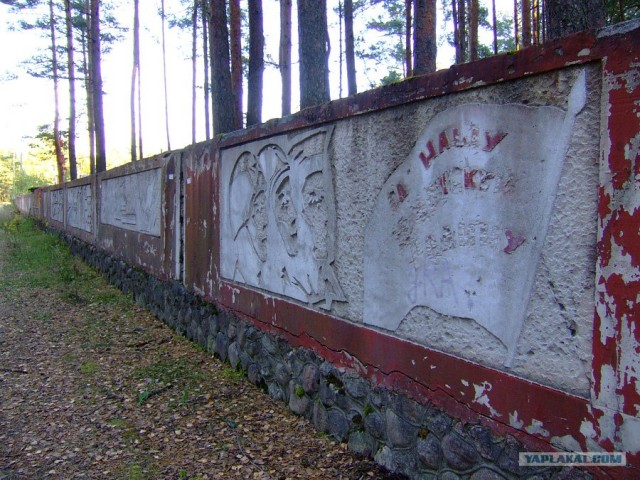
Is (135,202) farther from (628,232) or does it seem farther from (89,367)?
(628,232)

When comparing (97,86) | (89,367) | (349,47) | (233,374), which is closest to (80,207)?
(97,86)

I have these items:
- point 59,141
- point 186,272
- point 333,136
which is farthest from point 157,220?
point 59,141

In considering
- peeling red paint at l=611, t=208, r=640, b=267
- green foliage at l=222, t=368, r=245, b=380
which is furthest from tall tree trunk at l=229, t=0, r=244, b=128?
peeling red paint at l=611, t=208, r=640, b=267

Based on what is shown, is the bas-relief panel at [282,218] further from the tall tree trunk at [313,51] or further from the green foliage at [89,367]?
→ the tall tree trunk at [313,51]

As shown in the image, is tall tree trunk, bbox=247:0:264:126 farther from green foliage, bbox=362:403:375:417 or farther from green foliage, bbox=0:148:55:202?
green foliage, bbox=0:148:55:202

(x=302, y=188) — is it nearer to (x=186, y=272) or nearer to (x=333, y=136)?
(x=333, y=136)

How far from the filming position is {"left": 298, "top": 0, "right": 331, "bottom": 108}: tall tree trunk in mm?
6758

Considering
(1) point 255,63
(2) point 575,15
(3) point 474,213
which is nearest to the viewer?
(3) point 474,213

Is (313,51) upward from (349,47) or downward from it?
downward

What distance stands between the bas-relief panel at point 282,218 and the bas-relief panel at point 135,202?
2527 mm

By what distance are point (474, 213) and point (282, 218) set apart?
6.34ft

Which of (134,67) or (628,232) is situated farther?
(134,67)

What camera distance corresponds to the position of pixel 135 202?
820cm

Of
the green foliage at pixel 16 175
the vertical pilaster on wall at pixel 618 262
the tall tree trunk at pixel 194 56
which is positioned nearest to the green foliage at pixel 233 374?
the vertical pilaster on wall at pixel 618 262
